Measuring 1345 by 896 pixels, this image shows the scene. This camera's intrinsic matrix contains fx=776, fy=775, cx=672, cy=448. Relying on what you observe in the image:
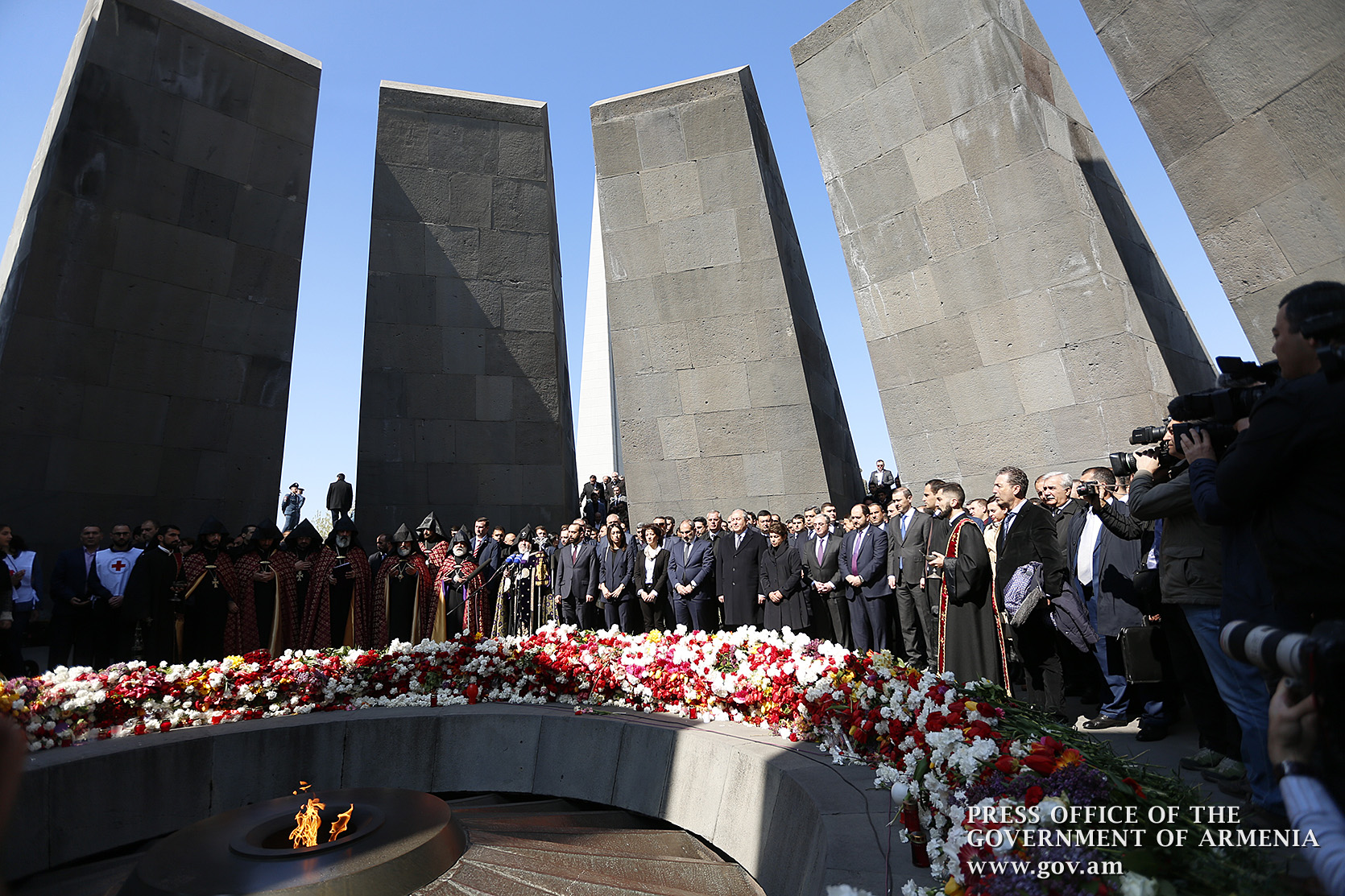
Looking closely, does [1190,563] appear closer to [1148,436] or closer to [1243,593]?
[1148,436]

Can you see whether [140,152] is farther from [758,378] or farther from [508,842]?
[508,842]

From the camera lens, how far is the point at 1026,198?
9.89 metres

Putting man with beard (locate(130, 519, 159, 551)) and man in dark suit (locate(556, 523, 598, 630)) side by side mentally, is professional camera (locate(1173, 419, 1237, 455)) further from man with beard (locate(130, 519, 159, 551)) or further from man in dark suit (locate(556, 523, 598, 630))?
man with beard (locate(130, 519, 159, 551))

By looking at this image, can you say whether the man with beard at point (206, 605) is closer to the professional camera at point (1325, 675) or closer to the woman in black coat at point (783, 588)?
the woman in black coat at point (783, 588)

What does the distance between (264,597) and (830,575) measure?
6593 millimetres

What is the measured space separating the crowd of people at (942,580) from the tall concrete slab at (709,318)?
0.98 meters

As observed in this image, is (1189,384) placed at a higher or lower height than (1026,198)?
lower

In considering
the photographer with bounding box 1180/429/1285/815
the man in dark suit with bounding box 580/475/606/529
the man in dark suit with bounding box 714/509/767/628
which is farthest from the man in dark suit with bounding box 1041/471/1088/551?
the man in dark suit with bounding box 580/475/606/529

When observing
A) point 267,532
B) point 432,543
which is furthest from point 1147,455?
point 432,543

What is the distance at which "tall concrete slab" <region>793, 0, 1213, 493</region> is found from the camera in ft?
30.9

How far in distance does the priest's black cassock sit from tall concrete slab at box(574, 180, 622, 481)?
2216 cm

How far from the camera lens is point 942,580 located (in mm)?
6297

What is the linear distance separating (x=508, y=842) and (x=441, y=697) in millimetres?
2133

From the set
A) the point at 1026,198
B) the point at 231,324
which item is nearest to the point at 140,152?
the point at 231,324
